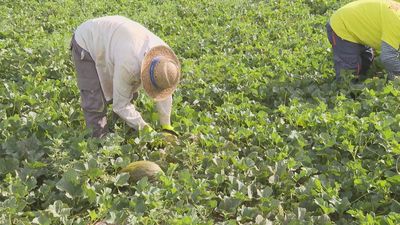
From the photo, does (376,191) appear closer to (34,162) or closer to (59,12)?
(34,162)

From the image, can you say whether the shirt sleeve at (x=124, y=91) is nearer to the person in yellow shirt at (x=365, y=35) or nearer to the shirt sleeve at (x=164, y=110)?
the shirt sleeve at (x=164, y=110)

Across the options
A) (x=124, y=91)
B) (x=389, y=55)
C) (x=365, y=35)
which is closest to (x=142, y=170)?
(x=124, y=91)

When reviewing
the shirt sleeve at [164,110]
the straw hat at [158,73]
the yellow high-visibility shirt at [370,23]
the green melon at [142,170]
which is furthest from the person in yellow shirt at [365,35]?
the green melon at [142,170]

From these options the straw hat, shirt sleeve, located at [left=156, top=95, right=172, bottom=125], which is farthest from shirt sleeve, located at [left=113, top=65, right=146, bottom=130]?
shirt sleeve, located at [left=156, top=95, right=172, bottom=125]

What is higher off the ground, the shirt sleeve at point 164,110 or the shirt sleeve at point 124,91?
the shirt sleeve at point 124,91

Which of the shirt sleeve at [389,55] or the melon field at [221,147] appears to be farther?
the shirt sleeve at [389,55]

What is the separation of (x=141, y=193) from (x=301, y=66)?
3.31 meters

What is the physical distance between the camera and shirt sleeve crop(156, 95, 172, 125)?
4613mm

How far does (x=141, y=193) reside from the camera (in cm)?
365

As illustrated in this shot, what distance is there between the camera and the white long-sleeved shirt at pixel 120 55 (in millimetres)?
4031

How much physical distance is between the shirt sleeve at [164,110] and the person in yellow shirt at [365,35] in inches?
80.9

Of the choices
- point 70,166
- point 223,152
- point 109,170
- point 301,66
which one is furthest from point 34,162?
point 301,66

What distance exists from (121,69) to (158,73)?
0.40m

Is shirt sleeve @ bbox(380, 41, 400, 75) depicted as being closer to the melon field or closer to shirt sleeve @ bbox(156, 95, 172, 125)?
the melon field
